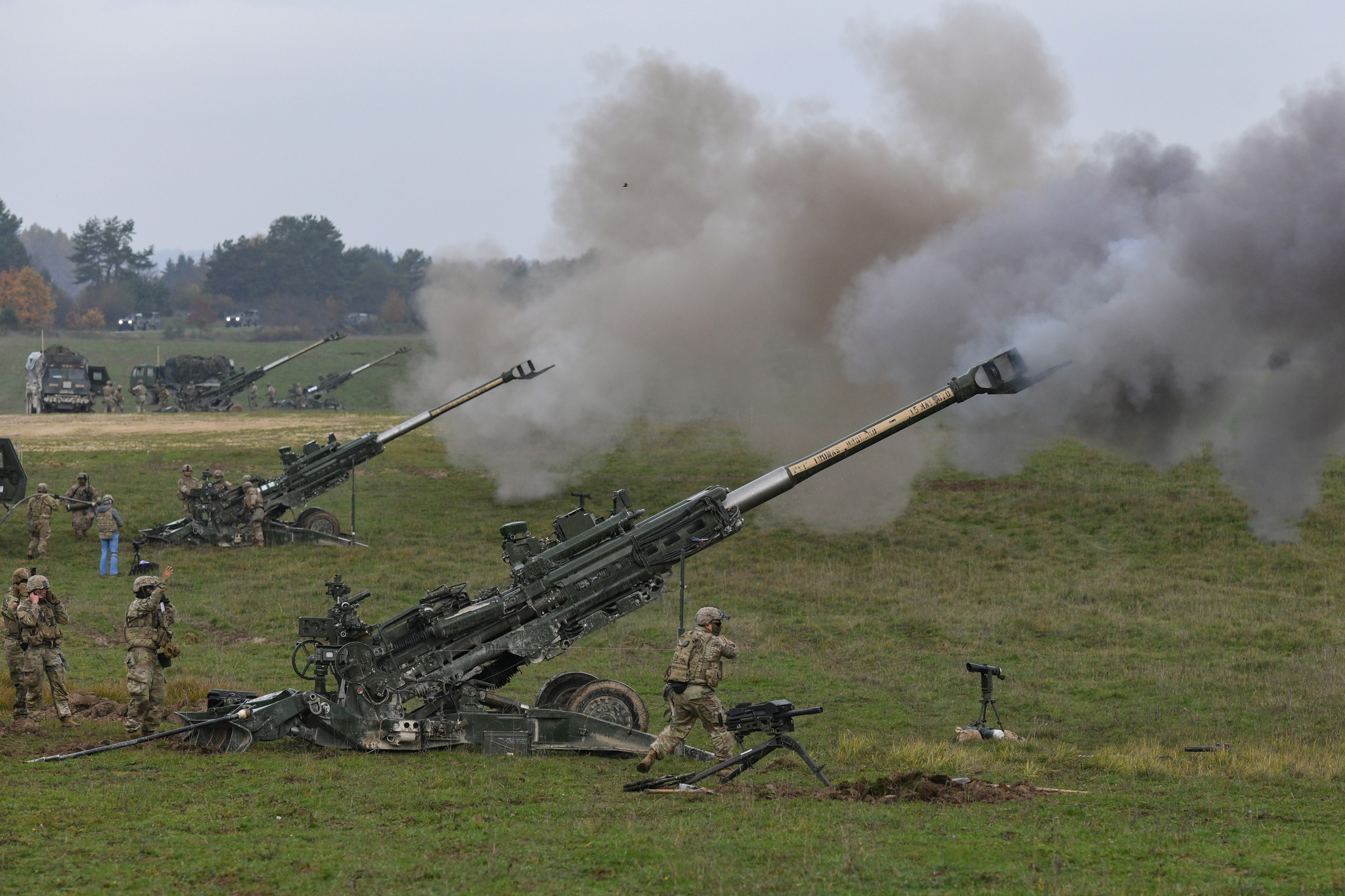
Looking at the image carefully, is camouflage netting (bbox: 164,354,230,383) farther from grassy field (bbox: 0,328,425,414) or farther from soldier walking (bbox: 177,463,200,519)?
soldier walking (bbox: 177,463,200,519)

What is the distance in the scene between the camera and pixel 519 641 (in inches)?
569

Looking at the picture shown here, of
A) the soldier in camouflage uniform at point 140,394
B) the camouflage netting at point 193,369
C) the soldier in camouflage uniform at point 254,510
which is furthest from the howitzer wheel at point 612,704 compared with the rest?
the camouflage netting at point 193,369

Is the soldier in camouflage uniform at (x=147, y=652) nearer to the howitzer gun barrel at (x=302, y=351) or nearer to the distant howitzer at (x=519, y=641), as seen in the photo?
the distant howitzer at (x=519, y=641)

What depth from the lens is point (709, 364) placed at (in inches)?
1257

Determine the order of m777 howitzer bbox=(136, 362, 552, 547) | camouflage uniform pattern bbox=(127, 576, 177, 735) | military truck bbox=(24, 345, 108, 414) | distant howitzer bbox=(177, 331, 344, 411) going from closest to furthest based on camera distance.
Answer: camouflage uniform pattern bbox=(127, 576, 177, 735) → m777 howitzer bbox=(136, 362, 552, 547) → military truck bbox=(24, 345, 108, 414) → distant howitzer bbox=(177, 331, 344, 411)

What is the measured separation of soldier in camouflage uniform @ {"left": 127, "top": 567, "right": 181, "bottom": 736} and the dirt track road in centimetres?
3022

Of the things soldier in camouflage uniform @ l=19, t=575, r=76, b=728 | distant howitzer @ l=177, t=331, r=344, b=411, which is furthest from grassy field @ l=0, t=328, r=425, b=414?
soldier in camouflage uniform @ l=19, t=575, r=76, b=728

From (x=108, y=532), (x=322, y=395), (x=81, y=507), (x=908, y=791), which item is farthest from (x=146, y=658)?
(x=322, y=395)

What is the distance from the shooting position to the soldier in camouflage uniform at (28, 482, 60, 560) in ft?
89.6

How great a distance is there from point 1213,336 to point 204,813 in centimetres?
1292

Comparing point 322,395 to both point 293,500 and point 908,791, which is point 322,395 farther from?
point 908,791

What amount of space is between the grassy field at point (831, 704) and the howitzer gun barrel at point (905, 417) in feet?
Answer: 9.37

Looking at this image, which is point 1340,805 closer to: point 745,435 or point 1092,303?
point 1092,303

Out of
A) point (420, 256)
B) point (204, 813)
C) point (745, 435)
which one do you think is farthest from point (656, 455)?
point (420, 256)
